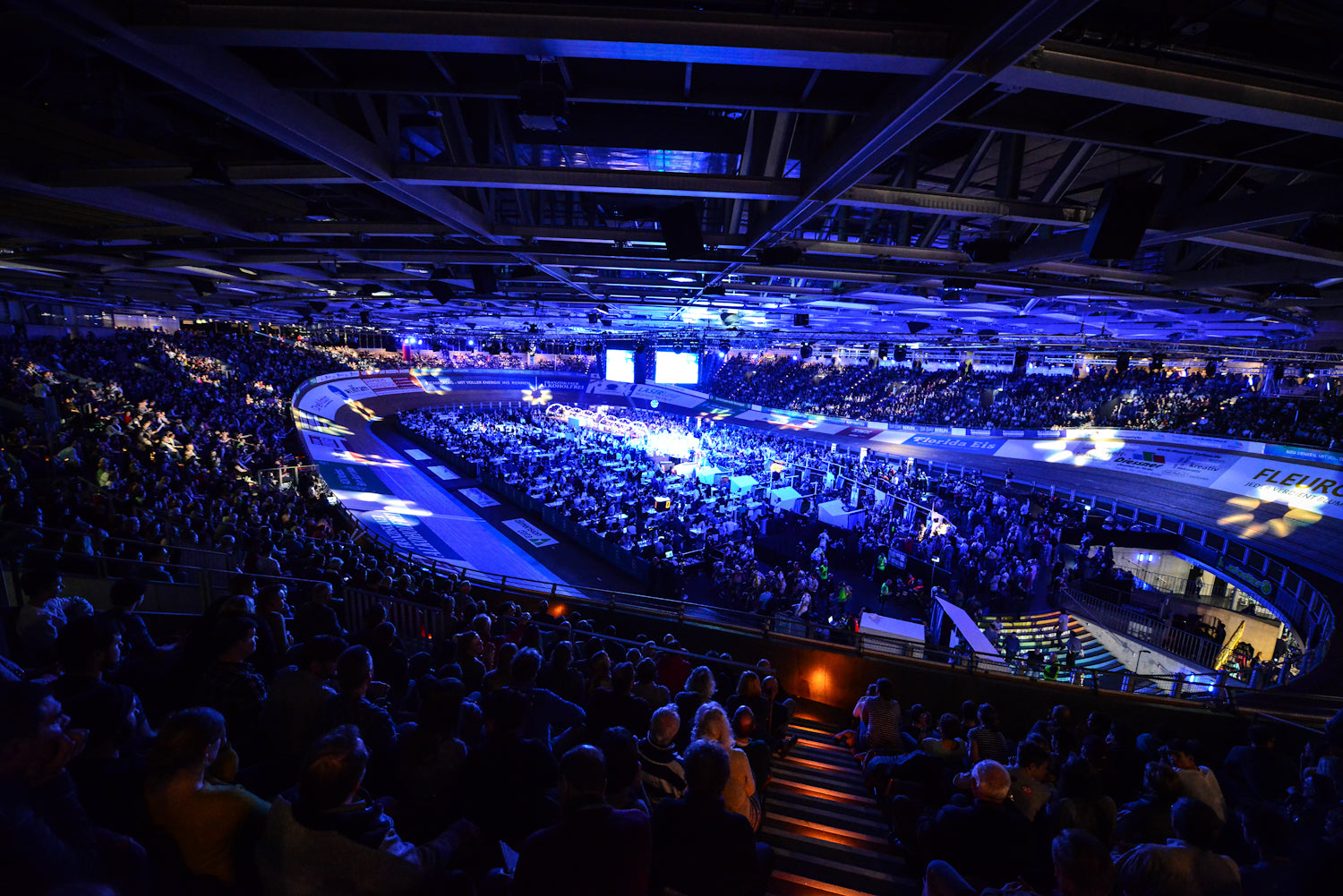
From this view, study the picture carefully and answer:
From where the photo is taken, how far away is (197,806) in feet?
5.94

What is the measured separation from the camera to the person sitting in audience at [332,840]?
63.9 inches

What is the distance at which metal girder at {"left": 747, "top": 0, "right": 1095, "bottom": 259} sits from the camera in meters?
1.86

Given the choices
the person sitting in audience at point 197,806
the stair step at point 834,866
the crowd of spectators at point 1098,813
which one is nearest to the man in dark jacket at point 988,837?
the crowd of spectators at point 1098,813

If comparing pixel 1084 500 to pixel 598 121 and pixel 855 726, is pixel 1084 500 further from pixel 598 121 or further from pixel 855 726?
pixel 598 121

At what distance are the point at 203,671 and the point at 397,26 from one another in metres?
3.24

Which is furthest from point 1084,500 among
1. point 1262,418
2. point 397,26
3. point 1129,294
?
point 397,26

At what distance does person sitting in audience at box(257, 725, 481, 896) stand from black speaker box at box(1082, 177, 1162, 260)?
203 inches

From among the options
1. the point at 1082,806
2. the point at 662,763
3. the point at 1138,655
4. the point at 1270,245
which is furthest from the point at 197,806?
the point at 1138,655

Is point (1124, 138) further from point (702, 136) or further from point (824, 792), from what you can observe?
point (824, 792)

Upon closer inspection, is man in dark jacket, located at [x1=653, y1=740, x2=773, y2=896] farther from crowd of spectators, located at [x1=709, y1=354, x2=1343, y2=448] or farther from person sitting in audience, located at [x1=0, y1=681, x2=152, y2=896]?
crowd of spectators, located at [x1=709, y1=354, x2=1343, y2=448]

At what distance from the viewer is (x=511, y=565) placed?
16.5 meters

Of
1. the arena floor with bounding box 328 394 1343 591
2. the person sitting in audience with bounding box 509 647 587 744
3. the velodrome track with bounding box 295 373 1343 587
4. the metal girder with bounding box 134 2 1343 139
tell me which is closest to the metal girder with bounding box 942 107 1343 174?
the metal girder with bounding box 134 2 1343 139

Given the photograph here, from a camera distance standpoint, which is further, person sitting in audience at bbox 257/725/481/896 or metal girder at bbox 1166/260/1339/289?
metal girder at bbox 1166/260/1339/289

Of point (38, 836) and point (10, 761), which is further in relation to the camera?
point (10, 761)
